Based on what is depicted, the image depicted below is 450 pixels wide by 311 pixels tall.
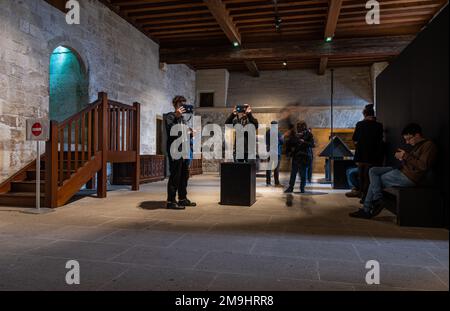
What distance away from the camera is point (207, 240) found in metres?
3.07

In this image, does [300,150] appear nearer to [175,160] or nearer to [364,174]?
[364,174]

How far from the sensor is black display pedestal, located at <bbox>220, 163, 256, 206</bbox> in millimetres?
5008

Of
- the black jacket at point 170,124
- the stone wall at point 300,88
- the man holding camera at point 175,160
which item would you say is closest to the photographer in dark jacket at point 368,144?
the man holding camera at point 175,160

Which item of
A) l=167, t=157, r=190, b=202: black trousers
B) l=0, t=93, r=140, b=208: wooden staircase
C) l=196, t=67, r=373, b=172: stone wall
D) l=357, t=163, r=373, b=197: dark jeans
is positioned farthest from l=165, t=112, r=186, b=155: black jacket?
l=196, t=67, r=373, b=172: stone wall

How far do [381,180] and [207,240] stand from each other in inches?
89.7

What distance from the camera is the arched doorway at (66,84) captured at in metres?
7.46

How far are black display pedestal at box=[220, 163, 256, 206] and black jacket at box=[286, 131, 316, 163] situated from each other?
173 cm

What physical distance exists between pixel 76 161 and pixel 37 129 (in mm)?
856

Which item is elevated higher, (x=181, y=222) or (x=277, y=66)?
(x=277, y=66)

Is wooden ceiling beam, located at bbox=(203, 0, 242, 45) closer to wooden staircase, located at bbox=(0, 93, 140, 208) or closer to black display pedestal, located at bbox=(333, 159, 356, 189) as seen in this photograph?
wooden staircase, located at bbox=(0, 93, 140, 208)

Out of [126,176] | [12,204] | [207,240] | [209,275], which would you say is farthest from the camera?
[126,176]

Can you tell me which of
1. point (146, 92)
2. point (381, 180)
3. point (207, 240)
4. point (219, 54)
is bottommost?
point (207, 240)
